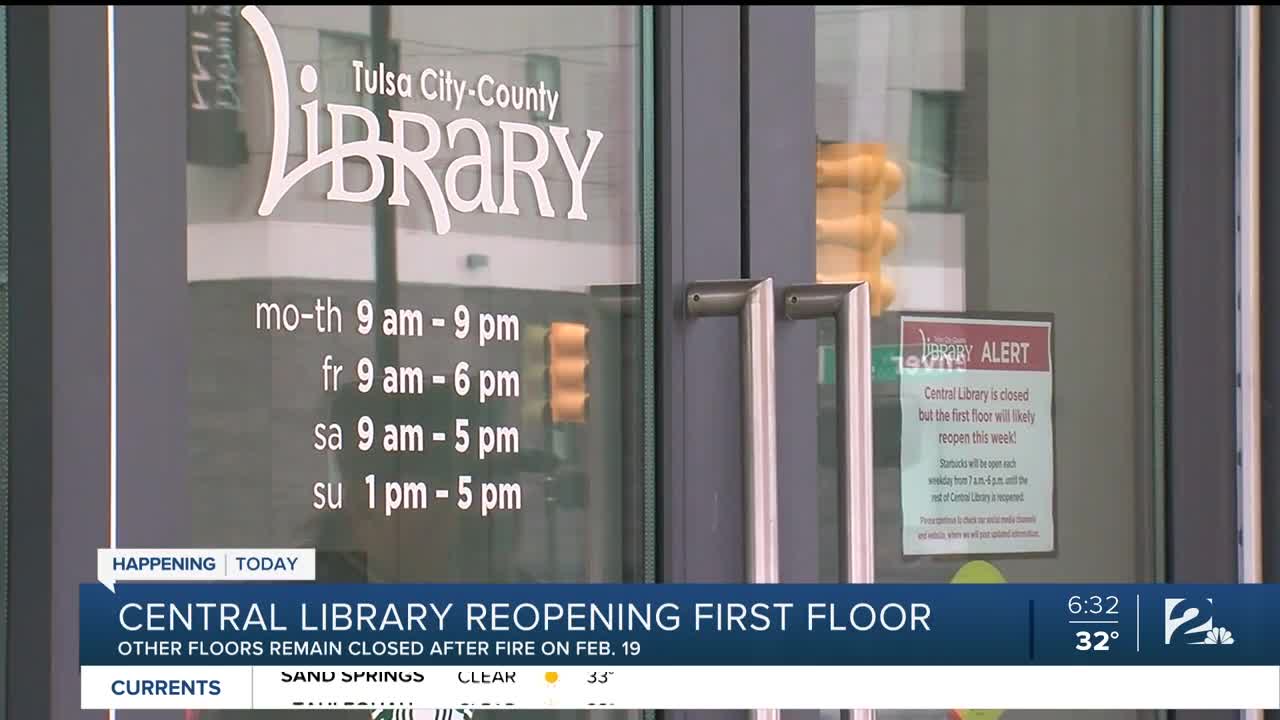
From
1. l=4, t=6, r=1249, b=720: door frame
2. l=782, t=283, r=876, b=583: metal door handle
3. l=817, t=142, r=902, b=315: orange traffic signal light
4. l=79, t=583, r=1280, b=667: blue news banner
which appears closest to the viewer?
l=4, t=6, r=1249, b=720: door frame

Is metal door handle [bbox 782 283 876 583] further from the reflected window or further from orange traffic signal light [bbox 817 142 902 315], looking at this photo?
the reflected window

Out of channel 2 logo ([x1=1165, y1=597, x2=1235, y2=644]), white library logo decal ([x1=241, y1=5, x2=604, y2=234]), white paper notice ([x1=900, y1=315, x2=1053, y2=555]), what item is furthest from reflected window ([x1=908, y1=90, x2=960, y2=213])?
channel 2 logo ([x1=1165, y1=597, x2=1235, y2=644])

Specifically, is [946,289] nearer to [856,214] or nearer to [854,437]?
[856,214]

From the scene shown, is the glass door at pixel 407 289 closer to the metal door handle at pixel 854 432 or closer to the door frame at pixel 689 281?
the door frame at pixel 689 281

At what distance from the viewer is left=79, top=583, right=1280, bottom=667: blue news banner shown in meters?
1.56

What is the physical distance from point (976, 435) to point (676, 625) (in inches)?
19.1

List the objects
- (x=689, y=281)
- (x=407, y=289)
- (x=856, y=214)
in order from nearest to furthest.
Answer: (x=407, y=289) < (x=689, y=281) < (x=856, y=214)

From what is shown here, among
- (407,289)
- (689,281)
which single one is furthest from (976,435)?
(407,289)

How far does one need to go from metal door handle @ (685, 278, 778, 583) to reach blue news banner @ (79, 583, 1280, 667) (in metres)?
0.05

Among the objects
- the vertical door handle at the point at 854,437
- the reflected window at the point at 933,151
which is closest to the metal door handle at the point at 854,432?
the vertical door handle at the point at 854,437

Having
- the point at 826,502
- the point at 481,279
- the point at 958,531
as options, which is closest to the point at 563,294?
the point at 481,279

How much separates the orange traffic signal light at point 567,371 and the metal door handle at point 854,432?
0.91 ft

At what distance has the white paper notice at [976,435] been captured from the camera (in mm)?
1938

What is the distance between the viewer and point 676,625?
172cm
